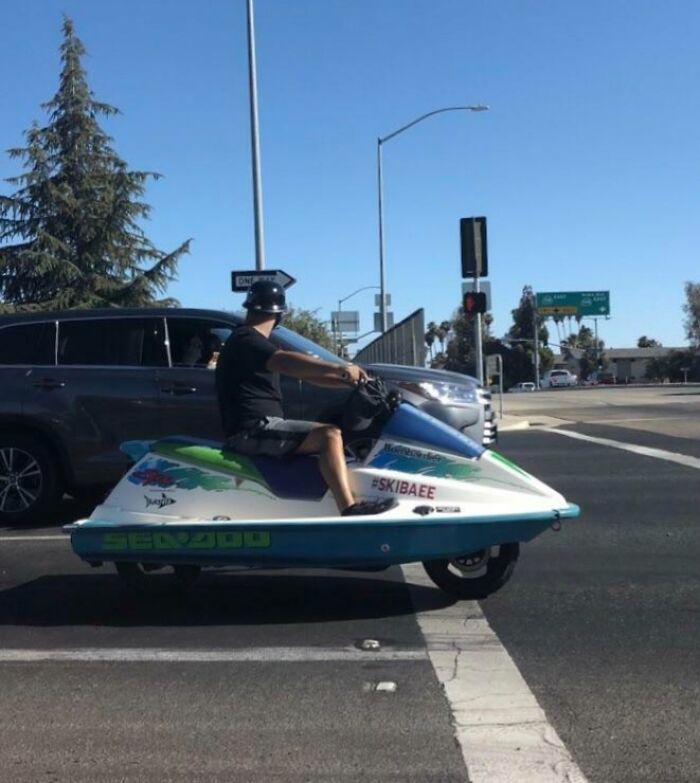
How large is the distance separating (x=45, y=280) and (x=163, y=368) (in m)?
22.5

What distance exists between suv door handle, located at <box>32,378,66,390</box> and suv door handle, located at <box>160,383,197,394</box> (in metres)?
0.93

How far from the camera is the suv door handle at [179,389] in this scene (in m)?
8.24

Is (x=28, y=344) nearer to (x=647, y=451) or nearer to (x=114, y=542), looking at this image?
(x=114, y=542)

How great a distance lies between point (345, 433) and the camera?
5605 millimetres

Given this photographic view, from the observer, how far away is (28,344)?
28.1 feet

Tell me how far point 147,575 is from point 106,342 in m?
3.13

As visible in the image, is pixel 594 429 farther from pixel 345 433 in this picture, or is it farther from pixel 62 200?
pixel 62 200

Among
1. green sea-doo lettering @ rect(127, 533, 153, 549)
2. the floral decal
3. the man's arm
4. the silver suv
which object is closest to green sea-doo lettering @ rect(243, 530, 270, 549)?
the floral decal

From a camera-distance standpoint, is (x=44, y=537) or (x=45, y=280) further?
(x=45, y=280)

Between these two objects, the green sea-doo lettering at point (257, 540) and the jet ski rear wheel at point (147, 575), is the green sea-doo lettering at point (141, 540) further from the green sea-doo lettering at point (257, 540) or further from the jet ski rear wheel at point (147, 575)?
the green sea-doo lettering at point (257, 540)

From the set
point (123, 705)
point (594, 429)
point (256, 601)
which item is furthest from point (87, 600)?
point (594, 429)

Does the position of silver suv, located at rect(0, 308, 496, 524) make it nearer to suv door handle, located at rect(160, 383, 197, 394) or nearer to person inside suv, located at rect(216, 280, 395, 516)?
suv door handle, located at rect(160, 383, 197, 394)

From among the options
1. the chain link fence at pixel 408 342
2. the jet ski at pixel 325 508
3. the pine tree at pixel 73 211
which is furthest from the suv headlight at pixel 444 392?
the pine tree at pixel 73 211

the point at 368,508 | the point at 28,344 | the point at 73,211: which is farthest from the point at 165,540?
the point at 73,211
